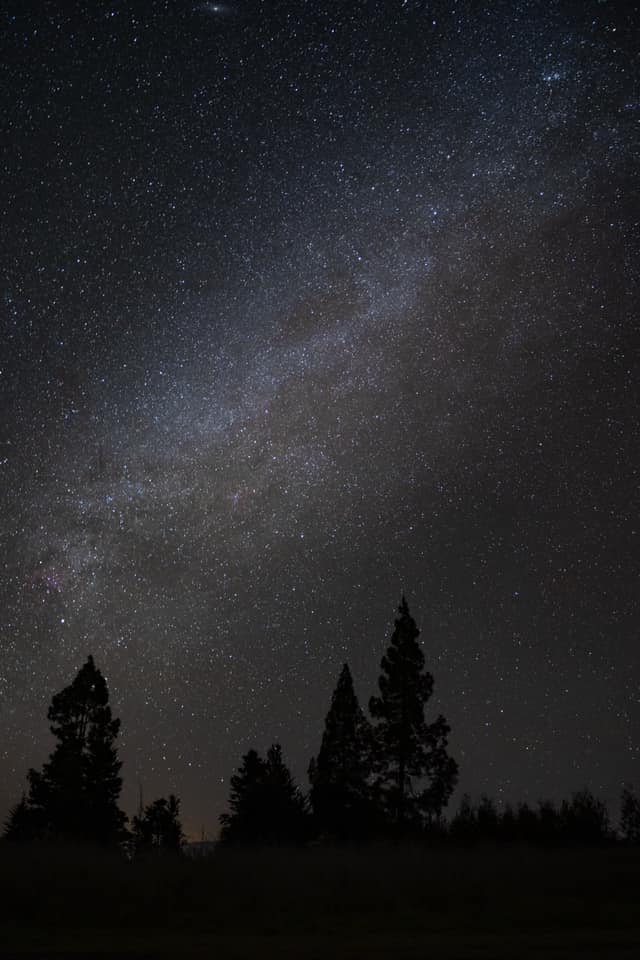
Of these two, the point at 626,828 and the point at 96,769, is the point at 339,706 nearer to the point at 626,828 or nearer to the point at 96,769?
the point at 96,769

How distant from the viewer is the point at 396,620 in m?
34.7

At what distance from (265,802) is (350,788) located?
30.5 feet

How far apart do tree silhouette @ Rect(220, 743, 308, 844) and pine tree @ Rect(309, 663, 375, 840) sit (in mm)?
4024

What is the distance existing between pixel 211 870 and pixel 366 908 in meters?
2.93

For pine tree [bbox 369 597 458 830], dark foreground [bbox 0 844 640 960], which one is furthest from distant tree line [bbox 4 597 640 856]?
dark foreground [bbox 0 844 640 960]

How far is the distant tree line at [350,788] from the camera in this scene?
3147 cm

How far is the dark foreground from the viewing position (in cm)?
830

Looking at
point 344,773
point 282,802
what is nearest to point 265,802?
point 282,802

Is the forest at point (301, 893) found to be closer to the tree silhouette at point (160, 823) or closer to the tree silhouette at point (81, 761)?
the tree silhouette at point (81, 761)

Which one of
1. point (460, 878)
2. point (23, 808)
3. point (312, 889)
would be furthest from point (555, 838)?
point (23, 808)

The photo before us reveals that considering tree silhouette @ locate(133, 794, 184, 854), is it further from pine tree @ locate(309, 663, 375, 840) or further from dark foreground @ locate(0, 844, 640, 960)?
dark foreground @ locate(0, 844, 640, 960)

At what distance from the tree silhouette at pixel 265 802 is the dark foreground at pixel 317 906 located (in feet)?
90.9

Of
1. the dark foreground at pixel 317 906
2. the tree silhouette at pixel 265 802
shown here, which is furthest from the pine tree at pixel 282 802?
the dark foreground at pixel 317 906

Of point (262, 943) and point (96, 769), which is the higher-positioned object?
point (96, 769)
